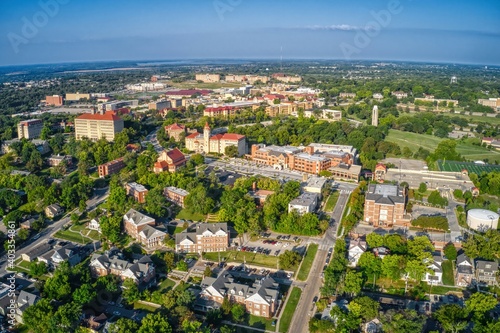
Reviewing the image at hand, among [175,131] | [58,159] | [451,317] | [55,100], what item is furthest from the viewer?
[55,100]

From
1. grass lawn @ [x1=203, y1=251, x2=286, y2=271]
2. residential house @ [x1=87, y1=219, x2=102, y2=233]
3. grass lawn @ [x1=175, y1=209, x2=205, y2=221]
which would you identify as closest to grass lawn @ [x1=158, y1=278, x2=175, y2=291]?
grass lawn @ [x1=203, y1=251, x2=286, y2=271]

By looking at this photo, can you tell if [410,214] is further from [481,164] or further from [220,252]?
[481,164]

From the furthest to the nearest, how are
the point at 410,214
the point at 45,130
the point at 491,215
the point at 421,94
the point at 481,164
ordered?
the point at 421,94 < the point at 45,130 < the point at 481,164 < the point at 410,214 < the point at 491,215

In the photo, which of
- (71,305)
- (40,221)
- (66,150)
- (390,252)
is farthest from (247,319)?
(66,150)

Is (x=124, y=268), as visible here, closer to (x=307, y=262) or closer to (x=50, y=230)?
(x=50, y=230)

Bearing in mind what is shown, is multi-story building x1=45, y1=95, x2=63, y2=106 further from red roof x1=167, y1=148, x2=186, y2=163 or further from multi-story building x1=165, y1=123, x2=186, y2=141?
red roof x1=167, y1=148, x2=186, y2=163

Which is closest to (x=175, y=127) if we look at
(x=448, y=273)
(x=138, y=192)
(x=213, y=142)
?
(x=213, y=142)
